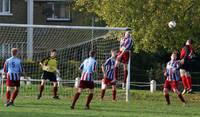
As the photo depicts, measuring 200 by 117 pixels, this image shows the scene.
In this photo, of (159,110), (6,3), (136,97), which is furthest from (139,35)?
(6,3)

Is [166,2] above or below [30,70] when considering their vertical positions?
above

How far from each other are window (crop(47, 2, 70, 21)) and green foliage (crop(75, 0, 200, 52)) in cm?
2165

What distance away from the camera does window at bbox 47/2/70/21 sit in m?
56.2

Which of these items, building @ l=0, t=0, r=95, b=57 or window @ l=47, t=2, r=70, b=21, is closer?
building @ l=0, t=0, r=95, b=57

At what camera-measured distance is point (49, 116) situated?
22.5m

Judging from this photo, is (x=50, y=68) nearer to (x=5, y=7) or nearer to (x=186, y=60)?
(x=186, y=60)

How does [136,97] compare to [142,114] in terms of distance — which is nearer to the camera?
[142,114]

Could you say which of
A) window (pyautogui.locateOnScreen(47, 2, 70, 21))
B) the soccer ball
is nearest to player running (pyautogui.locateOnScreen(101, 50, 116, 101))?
the soccer ball

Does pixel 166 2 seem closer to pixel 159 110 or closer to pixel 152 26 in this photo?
pixel 152 26

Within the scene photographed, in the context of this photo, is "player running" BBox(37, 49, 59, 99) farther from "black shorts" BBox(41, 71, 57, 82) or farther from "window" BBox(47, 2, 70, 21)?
"window" BBox(47, 2, 70, 21)

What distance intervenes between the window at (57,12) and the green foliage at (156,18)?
21.6 metres

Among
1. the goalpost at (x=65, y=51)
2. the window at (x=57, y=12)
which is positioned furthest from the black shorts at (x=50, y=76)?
the window at (x=57, y=12)

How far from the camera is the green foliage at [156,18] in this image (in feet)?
111

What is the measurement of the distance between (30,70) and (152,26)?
21.0ft
